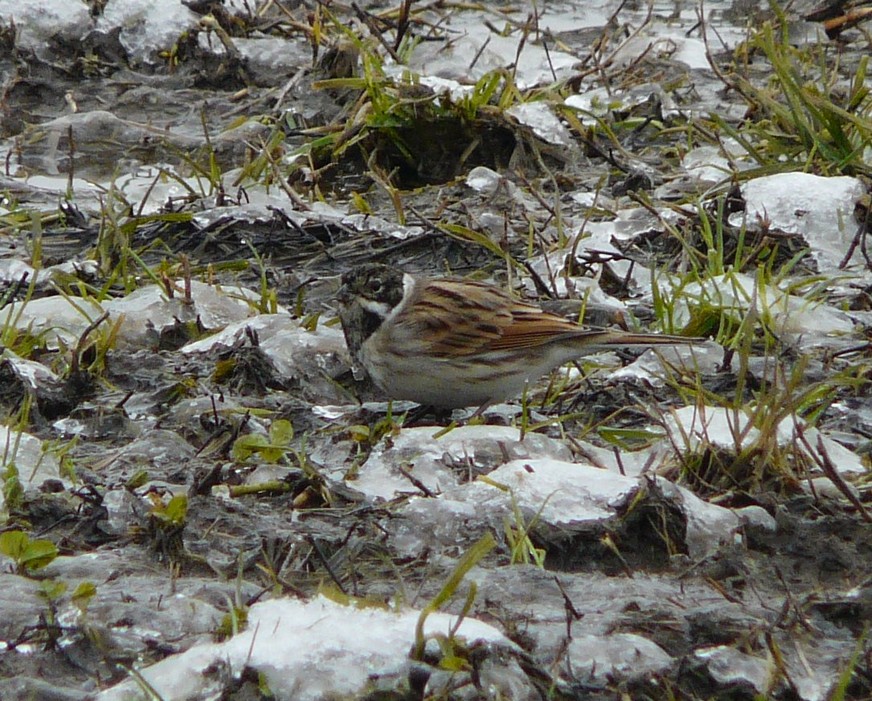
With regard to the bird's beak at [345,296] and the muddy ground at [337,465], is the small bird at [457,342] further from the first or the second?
the muddy ground at [337,465]

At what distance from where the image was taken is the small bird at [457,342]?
5648 mm

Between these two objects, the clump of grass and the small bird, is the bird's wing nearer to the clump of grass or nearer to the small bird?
the small bird

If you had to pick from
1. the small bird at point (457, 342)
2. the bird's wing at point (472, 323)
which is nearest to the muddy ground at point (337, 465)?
the small bird at point (457, 342)

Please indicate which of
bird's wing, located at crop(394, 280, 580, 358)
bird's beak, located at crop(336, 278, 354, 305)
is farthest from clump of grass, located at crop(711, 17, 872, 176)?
bird's beak, located at crop(336, 278, 354, 305)

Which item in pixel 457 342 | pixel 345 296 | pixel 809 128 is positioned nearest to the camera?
pixel 457 342

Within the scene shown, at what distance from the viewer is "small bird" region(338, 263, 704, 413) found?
222 inches

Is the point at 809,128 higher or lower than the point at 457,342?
higher

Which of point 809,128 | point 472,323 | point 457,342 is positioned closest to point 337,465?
point 457,342

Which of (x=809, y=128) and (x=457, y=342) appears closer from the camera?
(x=457, y=342)

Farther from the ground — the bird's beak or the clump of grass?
the clump of grass

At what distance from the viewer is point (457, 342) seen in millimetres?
5766

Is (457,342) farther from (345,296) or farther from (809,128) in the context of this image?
(809,128)

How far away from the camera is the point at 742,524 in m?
4.31

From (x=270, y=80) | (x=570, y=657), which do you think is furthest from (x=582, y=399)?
(x=270, y=80)
